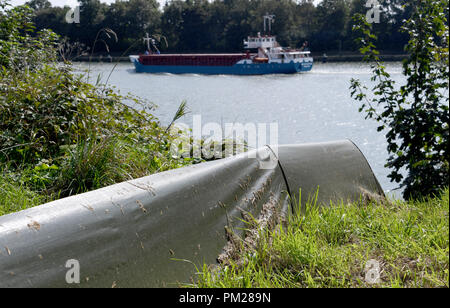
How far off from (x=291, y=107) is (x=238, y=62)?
18.2 meters

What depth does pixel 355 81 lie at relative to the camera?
3928 mm

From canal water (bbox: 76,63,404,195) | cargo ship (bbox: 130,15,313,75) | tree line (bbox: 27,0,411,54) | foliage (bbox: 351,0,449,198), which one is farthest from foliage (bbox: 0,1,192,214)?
cargo ship (bbox: 130,15,313,75)

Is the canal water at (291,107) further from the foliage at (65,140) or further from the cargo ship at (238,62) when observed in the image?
the cargo ship at (238,62)

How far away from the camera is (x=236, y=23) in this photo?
44781mm

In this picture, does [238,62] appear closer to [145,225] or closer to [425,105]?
[425,105]

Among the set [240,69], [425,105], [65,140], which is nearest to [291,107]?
[425,105]

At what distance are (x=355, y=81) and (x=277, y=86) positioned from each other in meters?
22.6

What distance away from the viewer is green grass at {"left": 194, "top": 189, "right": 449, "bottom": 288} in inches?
77.6

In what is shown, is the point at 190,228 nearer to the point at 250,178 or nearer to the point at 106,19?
the point at 250,178

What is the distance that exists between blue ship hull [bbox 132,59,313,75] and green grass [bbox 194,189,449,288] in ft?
106

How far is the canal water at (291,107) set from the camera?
1149cm

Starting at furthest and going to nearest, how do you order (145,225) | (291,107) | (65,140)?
(291,107) < (65,140) < (145,225)

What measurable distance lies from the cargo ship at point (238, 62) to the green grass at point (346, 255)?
3243cm
